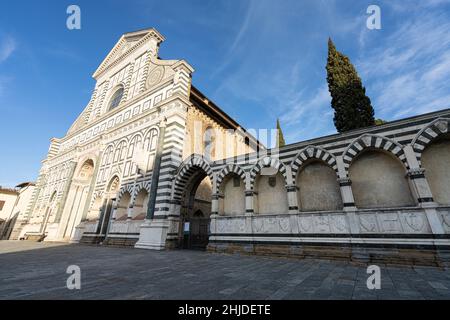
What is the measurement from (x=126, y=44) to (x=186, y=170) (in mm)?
18627

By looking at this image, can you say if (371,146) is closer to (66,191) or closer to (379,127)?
(379,127)

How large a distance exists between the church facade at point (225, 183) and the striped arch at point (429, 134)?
0.09 feet

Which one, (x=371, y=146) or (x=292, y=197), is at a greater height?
(x=371, y=146)

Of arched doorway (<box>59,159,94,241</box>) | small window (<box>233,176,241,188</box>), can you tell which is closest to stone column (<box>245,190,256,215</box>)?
small window (<box>233,176,241,188</box>)

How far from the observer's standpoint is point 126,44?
886 inches

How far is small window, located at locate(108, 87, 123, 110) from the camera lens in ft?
67.6

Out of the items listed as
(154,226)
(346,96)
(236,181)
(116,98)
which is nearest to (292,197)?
(236,181)

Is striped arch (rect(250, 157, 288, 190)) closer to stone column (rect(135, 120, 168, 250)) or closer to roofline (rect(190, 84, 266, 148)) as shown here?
stone column (rect(135, 120, 168, 250))

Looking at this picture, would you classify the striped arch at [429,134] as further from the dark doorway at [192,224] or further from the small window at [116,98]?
the small window at [116,98]

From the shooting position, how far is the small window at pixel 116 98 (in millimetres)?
20609

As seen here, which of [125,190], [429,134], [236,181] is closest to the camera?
[429,134]

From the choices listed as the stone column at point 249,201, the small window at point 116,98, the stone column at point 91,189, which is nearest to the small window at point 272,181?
the stone column at point 249,201

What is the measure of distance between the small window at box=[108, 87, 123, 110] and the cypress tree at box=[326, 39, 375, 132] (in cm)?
1917
